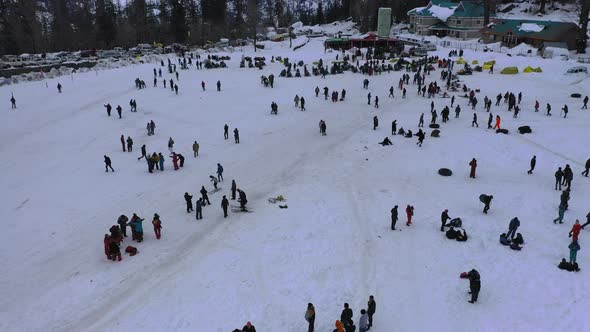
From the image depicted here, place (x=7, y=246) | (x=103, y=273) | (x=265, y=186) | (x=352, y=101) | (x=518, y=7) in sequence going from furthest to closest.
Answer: (x=518, y=7) < (x=352, y=101) < (x=265, y=186) < (x=7, y=246) < (x=103, y=273)

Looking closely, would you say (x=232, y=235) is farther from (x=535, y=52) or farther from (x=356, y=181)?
(x=535, y=52)

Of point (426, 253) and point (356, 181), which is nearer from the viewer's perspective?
point (426, 253)

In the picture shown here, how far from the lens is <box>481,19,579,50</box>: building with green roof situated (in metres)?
52.3

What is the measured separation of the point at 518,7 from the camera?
253ft

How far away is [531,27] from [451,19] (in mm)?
18133

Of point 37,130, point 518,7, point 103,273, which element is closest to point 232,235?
point 103,273

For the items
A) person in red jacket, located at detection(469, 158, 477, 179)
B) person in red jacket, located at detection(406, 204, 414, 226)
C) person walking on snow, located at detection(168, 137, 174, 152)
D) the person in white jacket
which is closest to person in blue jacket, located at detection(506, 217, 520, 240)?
person in red jacket, located at detection(406, 204, 414, 226)

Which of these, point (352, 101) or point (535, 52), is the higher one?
point (535, 52)

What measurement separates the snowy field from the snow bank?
28.6 m

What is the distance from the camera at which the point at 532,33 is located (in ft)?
180

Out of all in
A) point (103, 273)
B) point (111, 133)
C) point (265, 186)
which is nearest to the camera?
point (103, 273)

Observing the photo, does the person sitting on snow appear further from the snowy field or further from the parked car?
the parked car

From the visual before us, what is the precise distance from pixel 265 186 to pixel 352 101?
665 inches

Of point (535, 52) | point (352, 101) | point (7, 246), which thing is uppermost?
point (535, 52)
